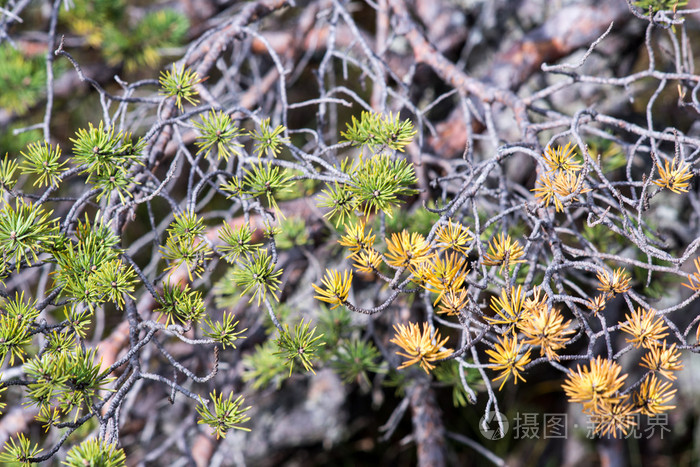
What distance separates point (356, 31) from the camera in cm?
103

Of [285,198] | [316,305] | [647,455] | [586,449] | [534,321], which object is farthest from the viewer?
[647,455]

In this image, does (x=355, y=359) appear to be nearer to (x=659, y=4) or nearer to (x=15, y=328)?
(x=15, y=328)

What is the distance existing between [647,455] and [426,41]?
1921 millimetres

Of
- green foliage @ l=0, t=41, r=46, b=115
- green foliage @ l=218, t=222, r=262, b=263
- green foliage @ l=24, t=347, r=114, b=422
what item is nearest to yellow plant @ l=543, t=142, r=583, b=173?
green foliage @ l=218, t=222, r=262, b=263

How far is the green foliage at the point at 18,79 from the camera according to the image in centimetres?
135

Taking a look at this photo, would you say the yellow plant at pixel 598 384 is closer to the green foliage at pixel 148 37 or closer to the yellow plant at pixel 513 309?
the yellow plant at pixel 513 309

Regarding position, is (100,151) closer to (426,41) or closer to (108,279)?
(108,279)

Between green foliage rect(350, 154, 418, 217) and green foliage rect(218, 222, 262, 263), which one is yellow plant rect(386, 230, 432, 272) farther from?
green foliage rect(218, 222, 262, 263)

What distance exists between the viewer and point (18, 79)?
4.44ft

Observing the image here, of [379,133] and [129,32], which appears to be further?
[129,32]

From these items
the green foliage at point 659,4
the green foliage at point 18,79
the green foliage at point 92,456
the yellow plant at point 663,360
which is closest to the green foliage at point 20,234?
the green foliage at point 92,456

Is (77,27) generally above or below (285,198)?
above

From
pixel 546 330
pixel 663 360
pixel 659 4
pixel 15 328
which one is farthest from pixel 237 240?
pixel 659 4

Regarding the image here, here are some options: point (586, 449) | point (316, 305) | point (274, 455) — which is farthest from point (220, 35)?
point (586, 449)
